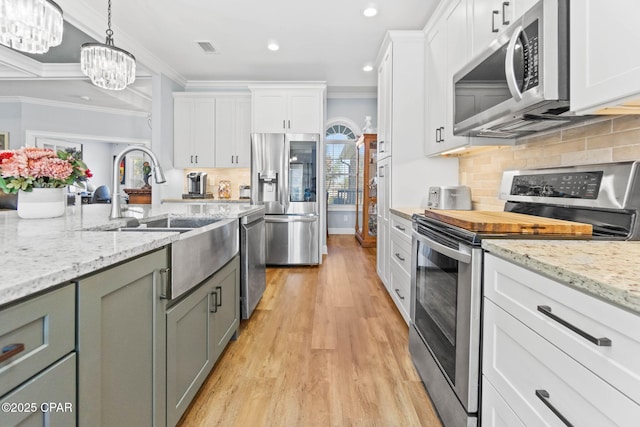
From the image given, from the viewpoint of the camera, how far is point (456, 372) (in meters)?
1.32

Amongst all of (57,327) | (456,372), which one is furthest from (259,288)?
(57,327)

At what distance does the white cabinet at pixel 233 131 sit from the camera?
4.82 meters

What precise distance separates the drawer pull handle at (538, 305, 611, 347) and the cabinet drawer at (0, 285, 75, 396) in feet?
3.77

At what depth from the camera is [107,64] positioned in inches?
96.5

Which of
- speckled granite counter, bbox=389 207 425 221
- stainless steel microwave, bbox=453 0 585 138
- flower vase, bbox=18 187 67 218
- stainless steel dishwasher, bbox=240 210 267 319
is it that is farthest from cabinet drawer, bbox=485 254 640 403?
flower vase, bbox=18 187 67 218

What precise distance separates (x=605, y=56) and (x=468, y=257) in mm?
790

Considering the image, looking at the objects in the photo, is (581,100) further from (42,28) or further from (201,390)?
(42,28)

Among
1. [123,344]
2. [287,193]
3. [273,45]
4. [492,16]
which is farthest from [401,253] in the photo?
[273,45]

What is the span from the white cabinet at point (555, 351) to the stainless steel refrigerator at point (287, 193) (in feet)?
11.1

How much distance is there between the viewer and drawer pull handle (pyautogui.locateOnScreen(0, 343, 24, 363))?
0.59 metres

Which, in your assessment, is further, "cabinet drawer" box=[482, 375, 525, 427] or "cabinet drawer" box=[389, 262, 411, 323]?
"cabinet drawer" box=[389, 262, 411, 323]

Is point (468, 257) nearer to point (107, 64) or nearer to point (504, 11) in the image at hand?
point (504, 11)

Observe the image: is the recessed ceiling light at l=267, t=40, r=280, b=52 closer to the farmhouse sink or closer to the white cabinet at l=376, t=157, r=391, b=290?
the white cabinet at l=376, t=157, r=391, b=290

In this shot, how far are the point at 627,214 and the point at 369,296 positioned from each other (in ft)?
7.59
